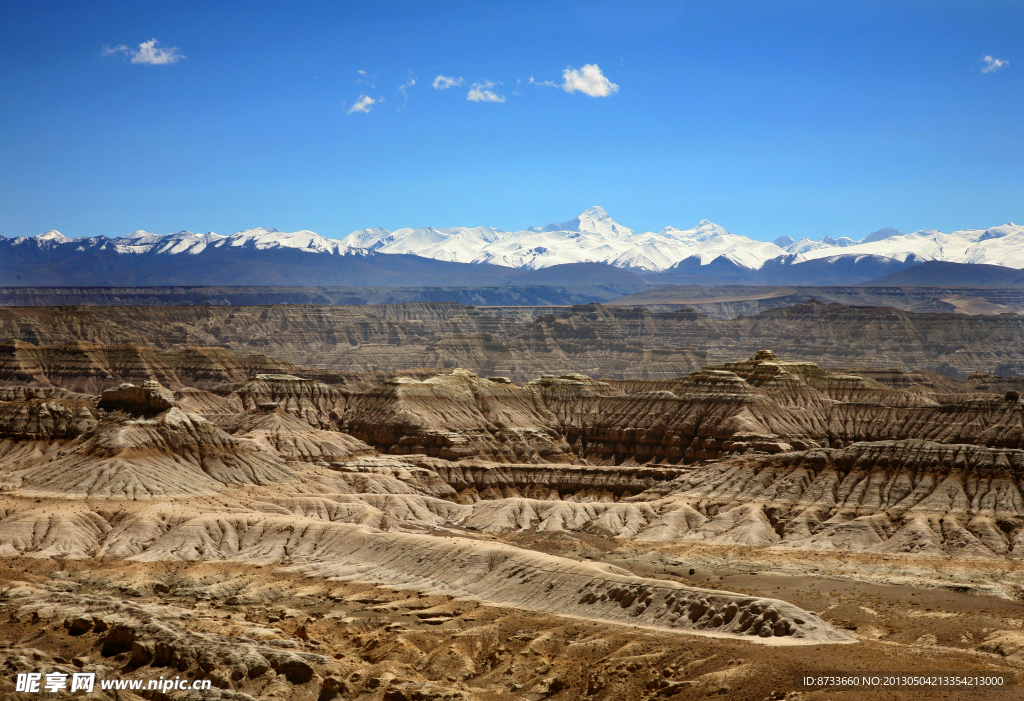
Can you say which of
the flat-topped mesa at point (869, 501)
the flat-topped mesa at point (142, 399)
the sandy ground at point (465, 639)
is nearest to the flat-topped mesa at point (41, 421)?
the flat-topped mesa at point (142, 399)

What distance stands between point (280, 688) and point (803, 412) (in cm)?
13522

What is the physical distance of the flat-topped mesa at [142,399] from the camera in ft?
482

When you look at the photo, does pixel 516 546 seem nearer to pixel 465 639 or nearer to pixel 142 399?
pixel 465 639

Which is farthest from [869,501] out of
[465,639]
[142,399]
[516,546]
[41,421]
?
[41,421]

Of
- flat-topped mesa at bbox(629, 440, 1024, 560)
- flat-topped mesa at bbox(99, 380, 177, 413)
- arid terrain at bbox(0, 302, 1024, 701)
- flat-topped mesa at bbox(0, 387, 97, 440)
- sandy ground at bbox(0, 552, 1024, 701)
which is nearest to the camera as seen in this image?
sandy ground at bbox(0, 552, 1024, 701)

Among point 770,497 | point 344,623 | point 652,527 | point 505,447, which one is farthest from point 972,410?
point 344,623

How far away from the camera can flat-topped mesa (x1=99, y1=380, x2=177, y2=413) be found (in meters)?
147

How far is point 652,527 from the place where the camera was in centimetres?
13288

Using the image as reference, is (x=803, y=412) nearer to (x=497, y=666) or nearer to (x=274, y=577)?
(x=274, y=577)

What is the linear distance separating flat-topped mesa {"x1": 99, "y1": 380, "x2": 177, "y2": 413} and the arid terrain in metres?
0.46

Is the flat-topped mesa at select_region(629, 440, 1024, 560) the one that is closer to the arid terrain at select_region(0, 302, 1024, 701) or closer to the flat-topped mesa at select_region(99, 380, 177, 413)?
the arid terrain at select_region(0, 302, 1024, 701)

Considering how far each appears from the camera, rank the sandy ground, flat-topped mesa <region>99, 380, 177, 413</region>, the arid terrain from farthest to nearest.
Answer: flat-topped mesa <region>99, 380, 177, 413</region>, the arid terrain, the sandy ground

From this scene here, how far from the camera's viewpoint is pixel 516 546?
108500 mm

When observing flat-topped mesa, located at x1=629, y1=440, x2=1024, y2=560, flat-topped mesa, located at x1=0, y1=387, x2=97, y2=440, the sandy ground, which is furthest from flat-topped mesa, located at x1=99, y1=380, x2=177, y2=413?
flat-topped mesa, located at x1=629, y1=440, x2=1024, y2=560
